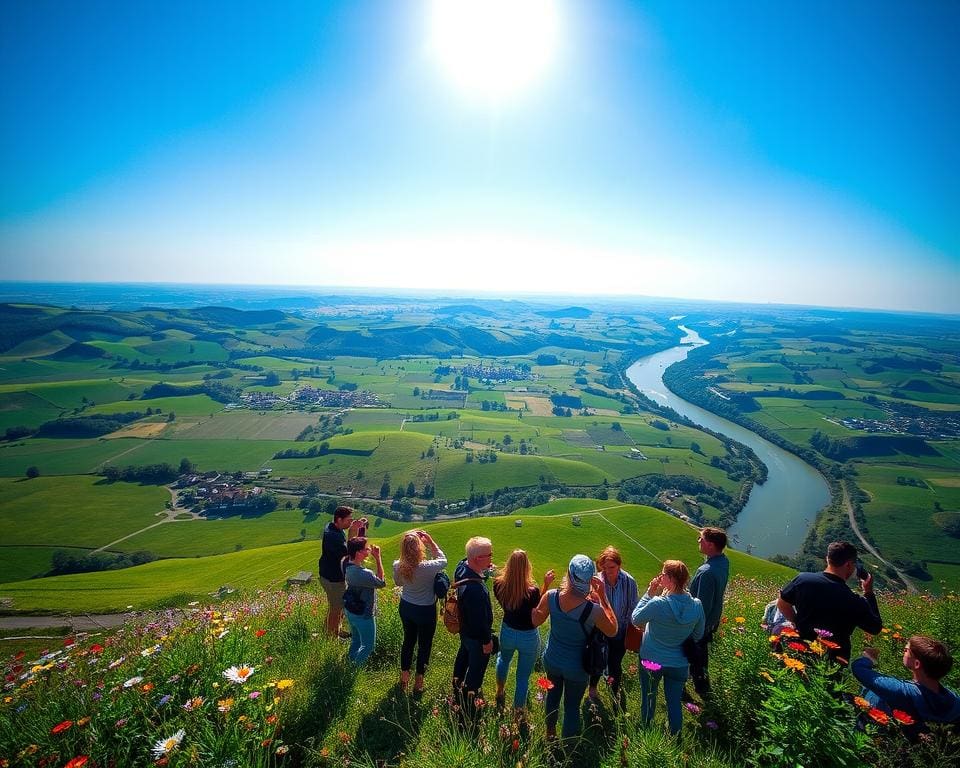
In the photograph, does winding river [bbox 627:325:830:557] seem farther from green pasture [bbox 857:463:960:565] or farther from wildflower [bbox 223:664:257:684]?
wildflower [bbox 223:664:257:684]

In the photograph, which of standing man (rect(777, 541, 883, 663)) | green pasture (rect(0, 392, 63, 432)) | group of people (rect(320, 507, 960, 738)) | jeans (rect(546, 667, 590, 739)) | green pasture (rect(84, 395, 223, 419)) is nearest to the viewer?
group of people (rect(320, 507, 960, 738))

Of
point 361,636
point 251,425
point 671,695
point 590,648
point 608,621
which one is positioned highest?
point 608,621

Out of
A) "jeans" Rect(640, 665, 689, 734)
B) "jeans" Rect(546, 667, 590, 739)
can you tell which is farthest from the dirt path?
"jeans" Rect(546, 667, 590, 739)

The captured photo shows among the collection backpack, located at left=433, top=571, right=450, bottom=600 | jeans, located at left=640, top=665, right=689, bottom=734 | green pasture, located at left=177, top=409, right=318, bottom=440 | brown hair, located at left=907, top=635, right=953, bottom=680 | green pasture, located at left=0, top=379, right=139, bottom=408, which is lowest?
green pasture, located at left=177, top=409, right=318, bottom=440

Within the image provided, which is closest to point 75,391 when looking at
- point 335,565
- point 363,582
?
point 335,565

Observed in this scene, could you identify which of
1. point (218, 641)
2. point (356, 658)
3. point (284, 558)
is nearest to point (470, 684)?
point (356, 658)

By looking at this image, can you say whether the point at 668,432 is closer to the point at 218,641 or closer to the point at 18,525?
the point at 218,641

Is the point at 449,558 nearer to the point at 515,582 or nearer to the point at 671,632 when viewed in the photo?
the point at 515,582
